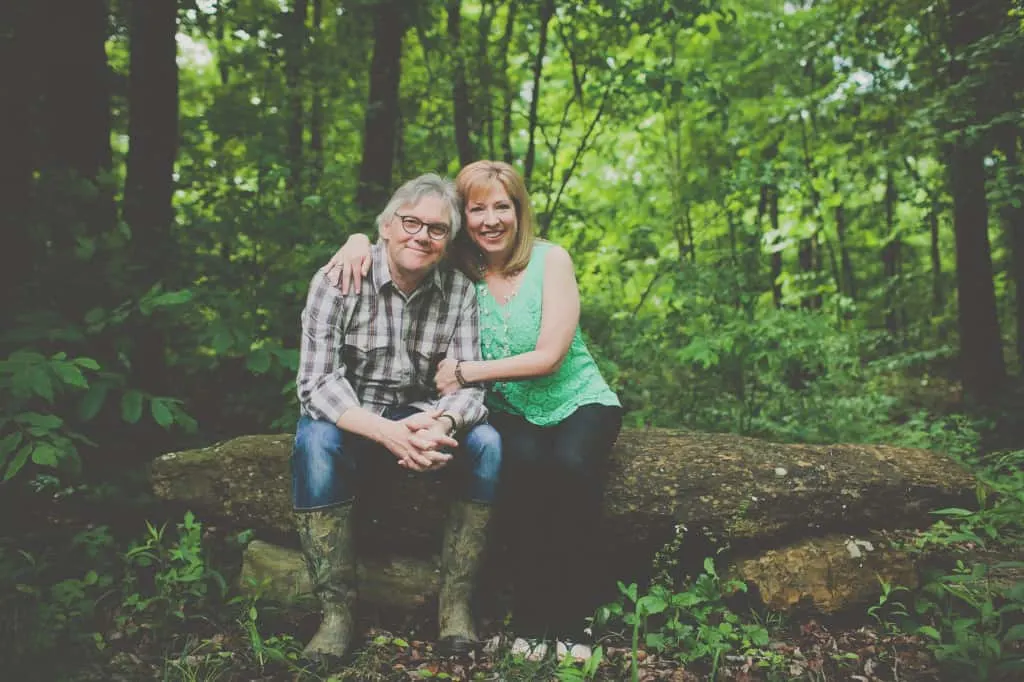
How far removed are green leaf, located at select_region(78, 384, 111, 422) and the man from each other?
36.5 inches

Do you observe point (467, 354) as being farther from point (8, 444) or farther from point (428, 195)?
point (8, 444)

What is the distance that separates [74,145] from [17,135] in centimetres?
40

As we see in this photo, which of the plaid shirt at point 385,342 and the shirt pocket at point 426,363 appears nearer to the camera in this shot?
the plaid shirt at point 385,342

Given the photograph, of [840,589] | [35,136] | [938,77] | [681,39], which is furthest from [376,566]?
[681,39]

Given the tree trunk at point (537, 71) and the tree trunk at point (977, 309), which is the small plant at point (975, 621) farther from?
the tree trunk at point (537, 71)

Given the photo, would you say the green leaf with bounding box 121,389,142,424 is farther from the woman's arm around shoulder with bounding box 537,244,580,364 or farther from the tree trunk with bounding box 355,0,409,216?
the tree trunk with bounding box 355,0,409,216

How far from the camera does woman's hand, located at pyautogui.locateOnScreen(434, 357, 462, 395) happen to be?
9.60ft

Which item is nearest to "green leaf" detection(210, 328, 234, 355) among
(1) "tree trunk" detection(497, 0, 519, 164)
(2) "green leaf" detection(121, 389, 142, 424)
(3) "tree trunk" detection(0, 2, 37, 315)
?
(2) "green leaf" detection(121, 389, 142, 424)

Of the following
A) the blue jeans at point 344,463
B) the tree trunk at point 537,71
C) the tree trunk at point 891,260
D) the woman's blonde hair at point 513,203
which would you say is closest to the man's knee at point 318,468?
the blue jeans at point 344,463

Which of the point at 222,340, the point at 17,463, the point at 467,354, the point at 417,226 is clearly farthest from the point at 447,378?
the point at 17,463

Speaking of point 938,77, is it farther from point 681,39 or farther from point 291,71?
point 291,71

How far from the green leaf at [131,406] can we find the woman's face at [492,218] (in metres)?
1.70

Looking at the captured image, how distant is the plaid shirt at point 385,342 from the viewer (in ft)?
9.22

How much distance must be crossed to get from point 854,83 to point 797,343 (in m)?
5.23
